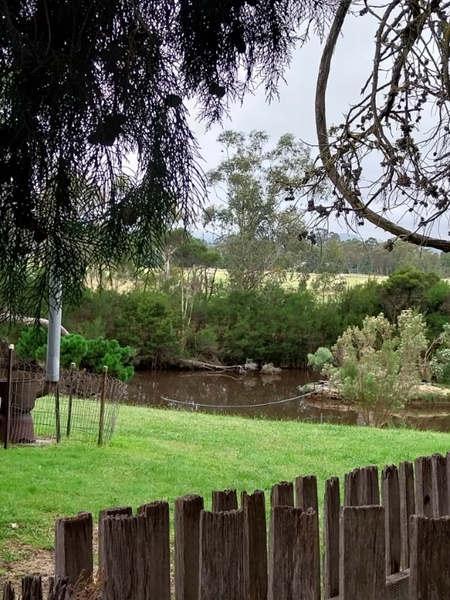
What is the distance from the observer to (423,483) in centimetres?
186

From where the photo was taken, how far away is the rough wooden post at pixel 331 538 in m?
1.60

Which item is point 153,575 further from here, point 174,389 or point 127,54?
point 174,389

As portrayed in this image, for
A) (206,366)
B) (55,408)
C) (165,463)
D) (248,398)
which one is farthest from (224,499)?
(206,366)

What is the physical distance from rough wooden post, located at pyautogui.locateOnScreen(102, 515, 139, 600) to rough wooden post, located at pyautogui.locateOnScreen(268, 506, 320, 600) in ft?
0.80

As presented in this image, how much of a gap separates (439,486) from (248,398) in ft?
40.7

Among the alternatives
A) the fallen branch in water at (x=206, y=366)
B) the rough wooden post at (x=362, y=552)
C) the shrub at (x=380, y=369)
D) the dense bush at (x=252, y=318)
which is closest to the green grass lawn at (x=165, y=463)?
the rough wooden post at (x=362, y=552)

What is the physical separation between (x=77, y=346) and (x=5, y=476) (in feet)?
18.4

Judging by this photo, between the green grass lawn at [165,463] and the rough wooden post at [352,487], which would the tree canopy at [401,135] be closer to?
the rough wooden post at [352,487]

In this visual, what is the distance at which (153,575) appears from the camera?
1200mm

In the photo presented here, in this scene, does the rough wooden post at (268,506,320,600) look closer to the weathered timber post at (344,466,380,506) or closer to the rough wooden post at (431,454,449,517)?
the weathered timber post at (344,466,380,506)

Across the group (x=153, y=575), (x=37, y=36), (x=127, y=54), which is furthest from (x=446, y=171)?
(x=153, y=575)

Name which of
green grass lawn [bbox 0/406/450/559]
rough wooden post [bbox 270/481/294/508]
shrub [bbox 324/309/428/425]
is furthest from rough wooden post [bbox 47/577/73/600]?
shrub [bbox 324/309/428/425]

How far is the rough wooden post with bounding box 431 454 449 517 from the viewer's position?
6.19ft

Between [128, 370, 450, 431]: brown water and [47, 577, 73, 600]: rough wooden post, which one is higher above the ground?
[47, 577, 73, 600]: rough wooden post
